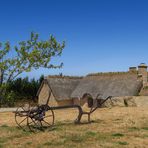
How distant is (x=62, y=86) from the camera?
123 feet

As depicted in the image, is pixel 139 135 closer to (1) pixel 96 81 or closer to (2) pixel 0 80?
(2) pixel 0 80

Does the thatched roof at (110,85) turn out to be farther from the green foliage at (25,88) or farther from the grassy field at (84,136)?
the grassy field at (84,136)

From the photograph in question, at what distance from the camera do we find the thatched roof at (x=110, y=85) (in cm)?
3178

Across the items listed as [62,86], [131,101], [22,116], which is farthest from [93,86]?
[22,116]

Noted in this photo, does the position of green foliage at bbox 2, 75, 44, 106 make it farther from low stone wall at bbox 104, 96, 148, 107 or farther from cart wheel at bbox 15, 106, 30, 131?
cart wheel at bbox 15, 106, 30, 131

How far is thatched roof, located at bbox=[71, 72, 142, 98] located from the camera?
104 ft

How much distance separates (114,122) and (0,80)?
622 inches

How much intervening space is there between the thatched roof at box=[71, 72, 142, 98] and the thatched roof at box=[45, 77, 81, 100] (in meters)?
0.86

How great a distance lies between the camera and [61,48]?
27672 mm

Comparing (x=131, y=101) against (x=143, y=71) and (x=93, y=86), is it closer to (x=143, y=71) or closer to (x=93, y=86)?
(x=143, y=71)

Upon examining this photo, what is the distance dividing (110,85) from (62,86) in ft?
20.6

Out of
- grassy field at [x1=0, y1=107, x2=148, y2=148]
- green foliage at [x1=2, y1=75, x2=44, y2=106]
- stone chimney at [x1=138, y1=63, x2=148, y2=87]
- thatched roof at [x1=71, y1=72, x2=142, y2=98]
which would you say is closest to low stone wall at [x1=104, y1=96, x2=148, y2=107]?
thatched roof at [x1=71, y1=72, x2=142, y2=98]

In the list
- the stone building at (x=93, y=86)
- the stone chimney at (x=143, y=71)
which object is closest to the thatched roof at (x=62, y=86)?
the stone building at (x=93, y=86)

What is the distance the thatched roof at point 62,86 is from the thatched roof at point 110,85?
2.82 feet
